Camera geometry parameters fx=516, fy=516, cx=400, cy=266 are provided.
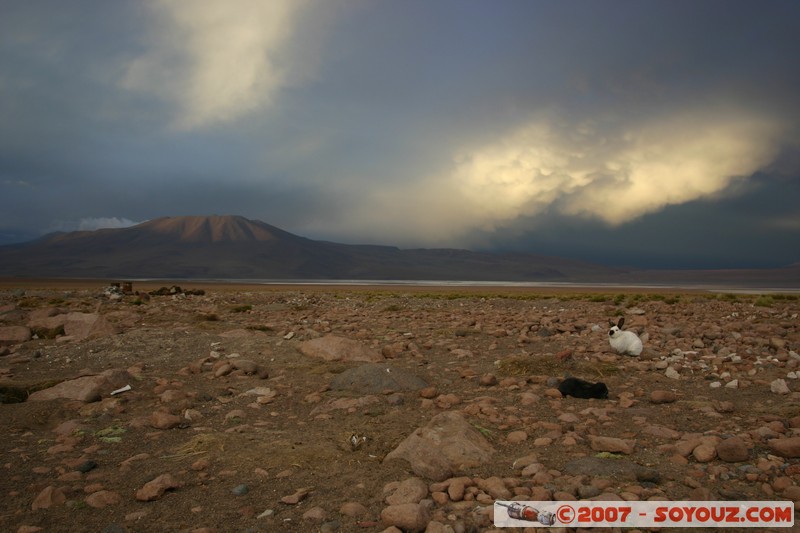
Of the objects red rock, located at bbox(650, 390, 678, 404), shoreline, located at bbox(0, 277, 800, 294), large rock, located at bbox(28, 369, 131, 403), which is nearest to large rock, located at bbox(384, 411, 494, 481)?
red rock, located at bbox(650, 390, 678, 404)

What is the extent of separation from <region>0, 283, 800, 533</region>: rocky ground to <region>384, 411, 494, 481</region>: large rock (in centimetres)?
2

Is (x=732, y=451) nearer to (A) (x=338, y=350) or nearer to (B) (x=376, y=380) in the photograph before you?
(B) (x=376, y=380)

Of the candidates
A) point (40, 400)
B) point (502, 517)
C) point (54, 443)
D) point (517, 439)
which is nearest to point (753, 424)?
point (517, 439)

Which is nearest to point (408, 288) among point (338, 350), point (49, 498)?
point (338, 350)

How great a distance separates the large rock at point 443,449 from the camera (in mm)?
4840

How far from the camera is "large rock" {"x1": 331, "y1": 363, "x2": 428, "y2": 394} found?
26.2ft

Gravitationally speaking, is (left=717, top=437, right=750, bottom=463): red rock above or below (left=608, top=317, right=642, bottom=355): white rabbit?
below

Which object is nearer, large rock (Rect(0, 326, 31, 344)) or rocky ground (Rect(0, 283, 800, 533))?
rocky ground (Rect(0, 283, 800, 533))

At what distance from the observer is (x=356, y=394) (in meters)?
7.78

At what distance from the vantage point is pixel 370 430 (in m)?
6.05

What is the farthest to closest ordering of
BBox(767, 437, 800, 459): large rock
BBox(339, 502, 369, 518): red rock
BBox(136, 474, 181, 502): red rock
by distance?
1. BBox(767, 437, 800, 459): large rock
2. BBox(136, 474, 181, 502): red rock
3. BBox(339, 502, 369, 518): red rock

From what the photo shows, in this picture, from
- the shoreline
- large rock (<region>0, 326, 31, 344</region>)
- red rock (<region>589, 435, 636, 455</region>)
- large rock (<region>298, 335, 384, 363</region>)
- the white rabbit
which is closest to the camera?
red rock (<region>589, 435, 636, 455</region>)

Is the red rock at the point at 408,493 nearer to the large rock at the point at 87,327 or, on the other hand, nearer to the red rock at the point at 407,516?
the red rock at the point at 407,516

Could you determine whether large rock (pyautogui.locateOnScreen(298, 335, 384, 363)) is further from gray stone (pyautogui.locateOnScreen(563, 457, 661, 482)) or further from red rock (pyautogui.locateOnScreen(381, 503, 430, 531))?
red rock (pyautogui.locateOnScreen(381, 503, 430, 531))
